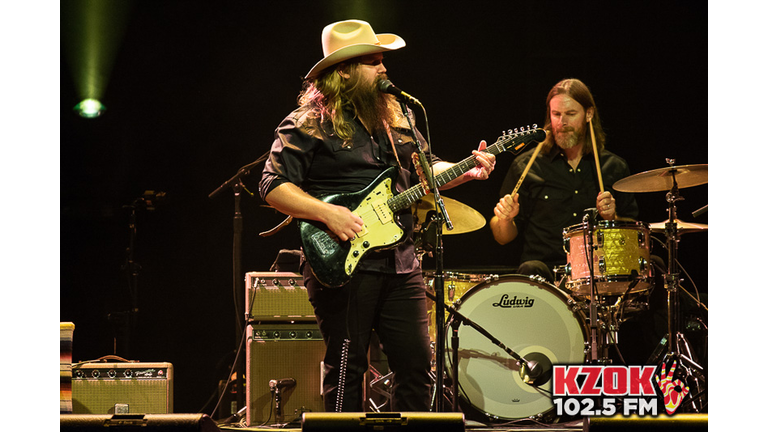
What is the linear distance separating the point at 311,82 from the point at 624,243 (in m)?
2.11

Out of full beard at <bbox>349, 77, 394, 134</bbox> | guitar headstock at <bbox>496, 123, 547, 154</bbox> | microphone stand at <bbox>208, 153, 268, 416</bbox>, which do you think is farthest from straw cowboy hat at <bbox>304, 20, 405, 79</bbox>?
microphone stand at <bbox>208, 153, 268, 416</bbox>

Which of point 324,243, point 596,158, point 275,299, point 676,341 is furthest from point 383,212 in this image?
point 596,158

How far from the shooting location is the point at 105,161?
5152 mm

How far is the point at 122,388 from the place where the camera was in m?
4.00

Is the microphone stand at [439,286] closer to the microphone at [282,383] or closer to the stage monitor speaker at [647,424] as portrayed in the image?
the stage monitor speaker at [647,424]

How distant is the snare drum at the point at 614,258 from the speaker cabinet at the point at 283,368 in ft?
5.30

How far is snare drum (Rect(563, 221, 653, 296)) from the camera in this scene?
14.1 feet

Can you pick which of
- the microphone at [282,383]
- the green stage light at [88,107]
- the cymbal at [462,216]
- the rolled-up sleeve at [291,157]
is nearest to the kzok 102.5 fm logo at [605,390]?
the cymbal at [462,216]

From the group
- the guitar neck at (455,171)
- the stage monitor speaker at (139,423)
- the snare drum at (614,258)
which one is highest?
the guitar neck at (455,171)

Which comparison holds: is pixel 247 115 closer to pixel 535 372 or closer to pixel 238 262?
pixel 238 262

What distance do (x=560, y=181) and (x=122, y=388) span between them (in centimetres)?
312

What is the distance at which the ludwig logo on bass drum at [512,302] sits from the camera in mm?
4273

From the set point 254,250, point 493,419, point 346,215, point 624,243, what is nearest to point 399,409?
point 346,215

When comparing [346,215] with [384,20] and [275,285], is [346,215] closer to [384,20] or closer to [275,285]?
[275,285]
